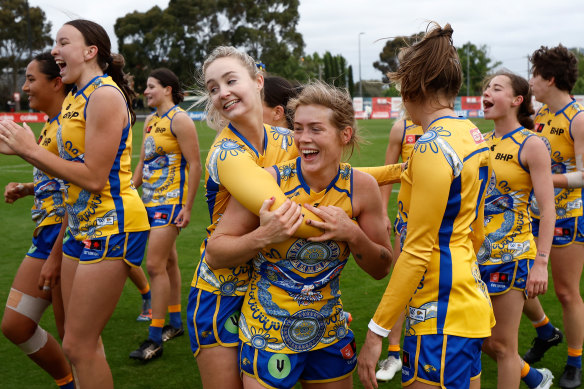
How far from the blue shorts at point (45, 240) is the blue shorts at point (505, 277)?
115 inches

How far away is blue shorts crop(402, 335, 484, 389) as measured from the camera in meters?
2.39

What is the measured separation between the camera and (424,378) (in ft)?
7.91

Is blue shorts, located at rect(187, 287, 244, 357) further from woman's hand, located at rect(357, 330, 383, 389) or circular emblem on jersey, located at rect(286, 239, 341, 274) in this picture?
woman's hand, located at rect(357, 330, 383, 389)

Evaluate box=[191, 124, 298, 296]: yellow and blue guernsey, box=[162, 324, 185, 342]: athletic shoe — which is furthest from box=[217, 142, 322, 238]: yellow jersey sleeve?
box=[162, 324, 185, 342]: athletic shoe

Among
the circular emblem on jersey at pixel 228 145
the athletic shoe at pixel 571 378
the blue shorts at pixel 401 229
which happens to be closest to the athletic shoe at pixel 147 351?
the blue shorts at pixel 401 229

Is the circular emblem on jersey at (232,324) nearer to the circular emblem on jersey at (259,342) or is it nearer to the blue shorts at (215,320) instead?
the blue shorts at (215,320)

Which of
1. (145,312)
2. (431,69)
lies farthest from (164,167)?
(431,69)

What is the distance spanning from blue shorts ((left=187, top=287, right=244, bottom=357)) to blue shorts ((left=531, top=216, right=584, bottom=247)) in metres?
2.87

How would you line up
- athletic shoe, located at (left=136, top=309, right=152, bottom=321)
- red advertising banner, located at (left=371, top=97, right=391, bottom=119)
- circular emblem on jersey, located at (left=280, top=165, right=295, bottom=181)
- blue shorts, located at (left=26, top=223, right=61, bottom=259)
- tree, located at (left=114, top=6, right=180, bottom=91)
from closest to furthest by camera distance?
1. circular emblem on jersey, located at (left=280, top=165, right=295, bottom=181)
2. blue shorts, located at (left=26, top=223, right=61, bottom=259)
3. athletic shoe, located at (left=136, top=309, right=152, bottom=321)
4. red advertising banner, located at (left=371, top=97, right=391, bottom=119)
5. tree, located at (left=114, top=6, right=180, bottom=91)

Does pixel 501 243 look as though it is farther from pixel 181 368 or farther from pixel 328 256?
pixel 181 368

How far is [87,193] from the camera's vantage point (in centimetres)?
347

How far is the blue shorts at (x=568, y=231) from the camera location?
4590 mm

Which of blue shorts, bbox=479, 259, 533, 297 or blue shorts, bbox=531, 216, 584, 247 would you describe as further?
blue shorts, bbox=531, 216, 584, 247

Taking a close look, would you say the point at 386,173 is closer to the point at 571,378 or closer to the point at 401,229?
the point at 401,229
